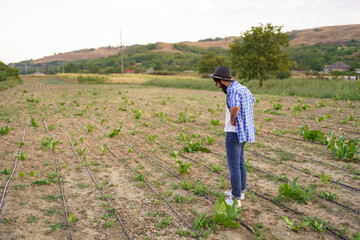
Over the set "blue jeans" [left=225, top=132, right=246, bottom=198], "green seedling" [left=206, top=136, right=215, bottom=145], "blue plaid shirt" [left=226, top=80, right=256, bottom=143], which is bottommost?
"green seedling" [left=206, top=136, right=215, bottom=145]

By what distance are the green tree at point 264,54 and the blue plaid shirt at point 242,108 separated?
61.7ft

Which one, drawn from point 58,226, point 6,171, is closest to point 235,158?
point 58,226

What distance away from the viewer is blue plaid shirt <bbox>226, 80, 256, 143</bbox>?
3.38 metres

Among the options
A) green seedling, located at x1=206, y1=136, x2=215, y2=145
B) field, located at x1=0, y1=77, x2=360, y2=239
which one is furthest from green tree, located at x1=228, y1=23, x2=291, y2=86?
green seedling, located at x1=206, y1=136, x2=215, y2=145

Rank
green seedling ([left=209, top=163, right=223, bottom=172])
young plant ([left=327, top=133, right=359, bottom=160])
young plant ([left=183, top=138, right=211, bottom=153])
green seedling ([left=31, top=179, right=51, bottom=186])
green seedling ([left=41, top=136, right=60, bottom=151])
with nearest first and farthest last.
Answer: green seedling ([left=31, top=179, right=51, bottom=186]), green seedling ([left=209, top=163, right=223, bottom=172]), young plant ([left=327, top=133, right=359, bottom=160]), young plant ([left=183, top=138, right=211, bottom=153]), green seedling ([left=41, top=136, right=60, bottom=151])

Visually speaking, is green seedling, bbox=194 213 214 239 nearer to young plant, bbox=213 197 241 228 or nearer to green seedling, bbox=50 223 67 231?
young plant, bbox=213 197 241 228

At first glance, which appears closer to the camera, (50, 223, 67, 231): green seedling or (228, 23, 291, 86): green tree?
(50, 223, 67, 231): green seedling

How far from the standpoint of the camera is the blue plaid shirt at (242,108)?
338cm

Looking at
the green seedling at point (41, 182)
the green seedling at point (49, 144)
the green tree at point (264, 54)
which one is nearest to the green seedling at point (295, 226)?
the green seedling at point (41, 182)

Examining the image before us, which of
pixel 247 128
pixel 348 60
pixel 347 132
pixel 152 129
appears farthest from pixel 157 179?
pixel 348 60

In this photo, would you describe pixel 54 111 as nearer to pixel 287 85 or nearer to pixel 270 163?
pixel 270 163

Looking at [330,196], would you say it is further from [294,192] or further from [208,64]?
[208,64]

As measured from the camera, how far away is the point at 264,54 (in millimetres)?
21750

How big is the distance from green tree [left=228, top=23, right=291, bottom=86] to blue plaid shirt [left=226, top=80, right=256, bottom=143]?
61.7ft
